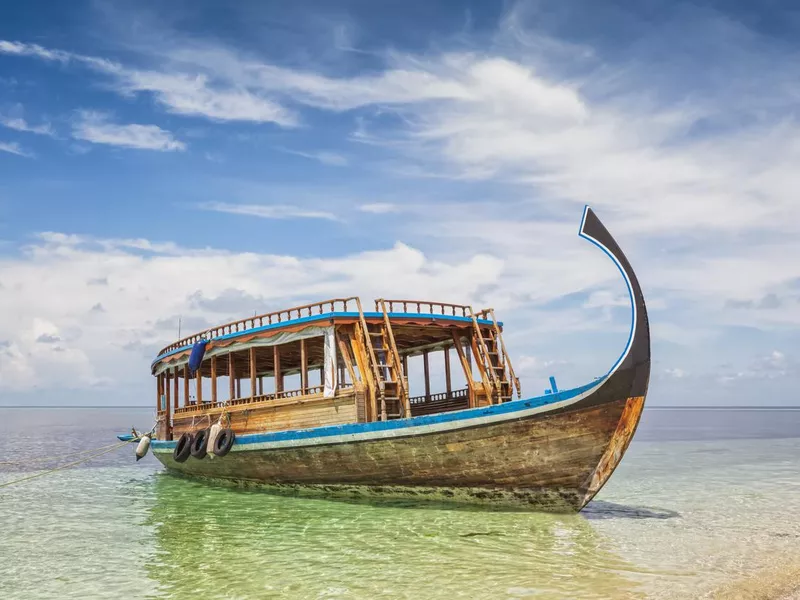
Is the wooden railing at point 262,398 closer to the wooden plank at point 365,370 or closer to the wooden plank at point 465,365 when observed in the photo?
the wooden plank at point 365,370

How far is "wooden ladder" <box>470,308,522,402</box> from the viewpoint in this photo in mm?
14711

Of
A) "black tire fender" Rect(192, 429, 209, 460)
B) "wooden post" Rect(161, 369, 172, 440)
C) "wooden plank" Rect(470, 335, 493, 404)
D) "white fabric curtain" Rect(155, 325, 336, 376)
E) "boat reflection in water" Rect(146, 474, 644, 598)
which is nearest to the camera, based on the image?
"boat reflection in water" Rect(146, 474, 644, 598)

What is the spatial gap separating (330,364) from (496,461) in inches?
161

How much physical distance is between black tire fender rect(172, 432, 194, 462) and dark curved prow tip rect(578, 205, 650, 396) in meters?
10.7

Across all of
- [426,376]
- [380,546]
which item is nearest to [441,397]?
[426,376]

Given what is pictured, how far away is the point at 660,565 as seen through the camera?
8.44 metres

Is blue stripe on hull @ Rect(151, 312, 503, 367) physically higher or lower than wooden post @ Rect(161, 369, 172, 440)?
higher

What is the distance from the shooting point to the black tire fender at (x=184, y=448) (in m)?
16.2

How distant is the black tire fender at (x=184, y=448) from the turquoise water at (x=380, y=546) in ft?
3.26

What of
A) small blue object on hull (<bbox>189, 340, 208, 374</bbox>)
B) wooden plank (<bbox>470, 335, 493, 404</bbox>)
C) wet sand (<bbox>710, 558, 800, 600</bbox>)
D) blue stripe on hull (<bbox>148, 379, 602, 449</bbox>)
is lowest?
wet sand (<bbox>710, 558, 800, 600</bbox>)

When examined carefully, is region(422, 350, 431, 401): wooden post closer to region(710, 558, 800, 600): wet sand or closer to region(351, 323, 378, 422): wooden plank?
region(351, 323, 378, 422): wooden plank

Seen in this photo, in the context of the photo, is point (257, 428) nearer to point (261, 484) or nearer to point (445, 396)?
point (261, 484)

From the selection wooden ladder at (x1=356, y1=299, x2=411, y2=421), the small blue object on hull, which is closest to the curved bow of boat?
wooden ladder at (x1=356, y1=299, x2=411, y2=421)

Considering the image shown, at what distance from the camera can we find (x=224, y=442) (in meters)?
15.0
